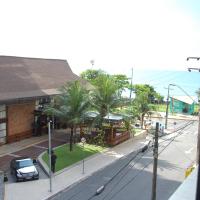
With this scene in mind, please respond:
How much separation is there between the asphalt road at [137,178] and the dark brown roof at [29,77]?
1257cm

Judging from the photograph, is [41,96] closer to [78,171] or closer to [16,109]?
[16,109]

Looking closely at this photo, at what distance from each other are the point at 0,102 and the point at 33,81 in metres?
10.7

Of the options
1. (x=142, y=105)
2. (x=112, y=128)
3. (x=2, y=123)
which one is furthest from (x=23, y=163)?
(x=142, y=105)

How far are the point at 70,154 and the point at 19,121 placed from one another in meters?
8.59

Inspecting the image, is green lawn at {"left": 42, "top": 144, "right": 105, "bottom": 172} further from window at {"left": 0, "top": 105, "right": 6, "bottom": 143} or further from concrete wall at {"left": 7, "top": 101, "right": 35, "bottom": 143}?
window at {"left": 0, "top": 105, "right": 6, "bottom": 143}

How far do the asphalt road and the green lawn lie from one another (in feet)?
9.90

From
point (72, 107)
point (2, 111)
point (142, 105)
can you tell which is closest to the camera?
point (72, 107)

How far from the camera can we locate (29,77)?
1780 inches

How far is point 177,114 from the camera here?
76188 mm

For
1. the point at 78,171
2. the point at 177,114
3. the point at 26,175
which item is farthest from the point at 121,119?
the point at 177,114

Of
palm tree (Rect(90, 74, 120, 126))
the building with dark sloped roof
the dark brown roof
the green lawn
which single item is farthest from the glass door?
palm tree (Rect(90, 74, 120, 126))

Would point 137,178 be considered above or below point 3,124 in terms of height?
below

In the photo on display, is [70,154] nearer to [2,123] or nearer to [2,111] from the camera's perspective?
[2,123]

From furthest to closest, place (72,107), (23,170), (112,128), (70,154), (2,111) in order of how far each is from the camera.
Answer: (112,128) → (2,111) → (72,107) → (70,154) → (23,170)
